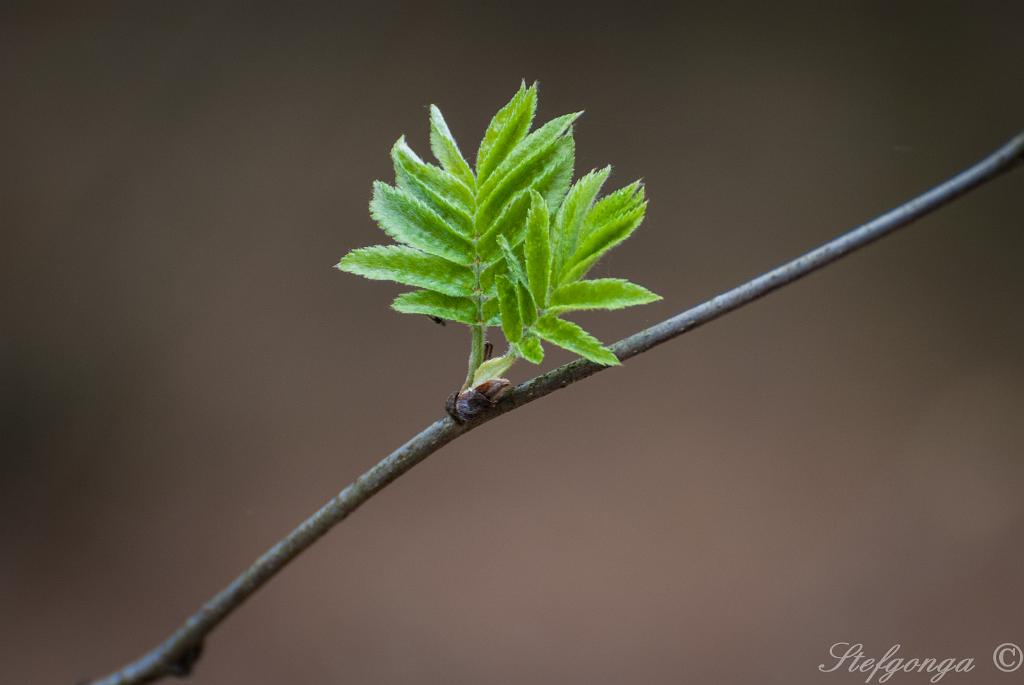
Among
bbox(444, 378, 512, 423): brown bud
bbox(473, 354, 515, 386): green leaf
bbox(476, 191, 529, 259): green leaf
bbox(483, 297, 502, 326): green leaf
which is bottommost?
bbox(444, 378, 512, 423): brown bud

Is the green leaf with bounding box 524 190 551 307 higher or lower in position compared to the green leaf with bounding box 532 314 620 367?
higher

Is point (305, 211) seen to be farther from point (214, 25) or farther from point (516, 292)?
point (516, 292)

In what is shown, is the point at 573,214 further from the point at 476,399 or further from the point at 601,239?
the point at 476,399

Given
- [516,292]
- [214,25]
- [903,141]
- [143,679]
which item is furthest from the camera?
[903,141]

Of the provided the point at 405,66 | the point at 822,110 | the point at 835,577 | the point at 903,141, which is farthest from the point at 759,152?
the point at 835,577
